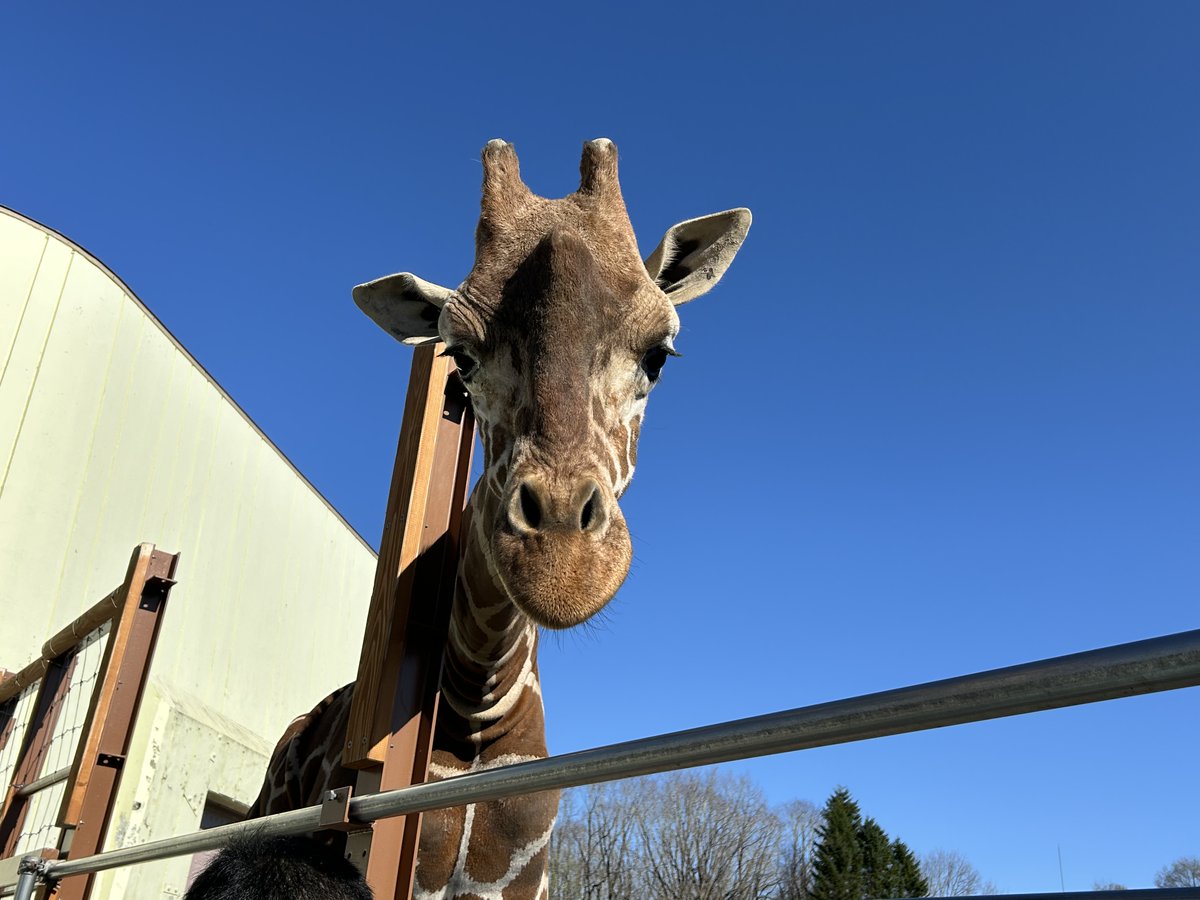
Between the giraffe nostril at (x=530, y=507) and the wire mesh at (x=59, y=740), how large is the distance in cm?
285

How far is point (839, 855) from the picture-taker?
42.6m

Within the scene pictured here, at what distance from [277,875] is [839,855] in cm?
4545

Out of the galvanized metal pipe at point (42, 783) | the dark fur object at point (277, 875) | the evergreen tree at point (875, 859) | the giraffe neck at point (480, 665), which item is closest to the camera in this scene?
the dark fur object at point (277, 875)

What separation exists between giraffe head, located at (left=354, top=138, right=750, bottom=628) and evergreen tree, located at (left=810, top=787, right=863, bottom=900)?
4141 centimetres

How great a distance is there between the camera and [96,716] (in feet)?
13.7

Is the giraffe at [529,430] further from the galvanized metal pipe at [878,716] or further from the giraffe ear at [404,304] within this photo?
the galvanized metal pipe at [878,716]

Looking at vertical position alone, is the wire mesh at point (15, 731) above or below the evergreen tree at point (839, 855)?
below

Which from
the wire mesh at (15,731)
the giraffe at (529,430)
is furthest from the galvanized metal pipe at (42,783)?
the giraffe at (529,430)

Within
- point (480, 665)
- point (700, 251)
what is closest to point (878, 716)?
point (480, 665)

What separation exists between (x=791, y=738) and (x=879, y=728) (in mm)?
137

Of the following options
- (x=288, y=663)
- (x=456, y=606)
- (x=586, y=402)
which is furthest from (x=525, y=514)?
(x=288, y=663)

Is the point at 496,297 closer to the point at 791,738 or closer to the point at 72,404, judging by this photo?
the point at 791,738

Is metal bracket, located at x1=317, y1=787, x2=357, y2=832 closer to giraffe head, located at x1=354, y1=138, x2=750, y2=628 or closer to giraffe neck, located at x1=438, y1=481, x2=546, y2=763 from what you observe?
giraffe head, located at x1=354, y1=138, x2=750, y2=628

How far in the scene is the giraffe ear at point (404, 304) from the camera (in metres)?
3.78
